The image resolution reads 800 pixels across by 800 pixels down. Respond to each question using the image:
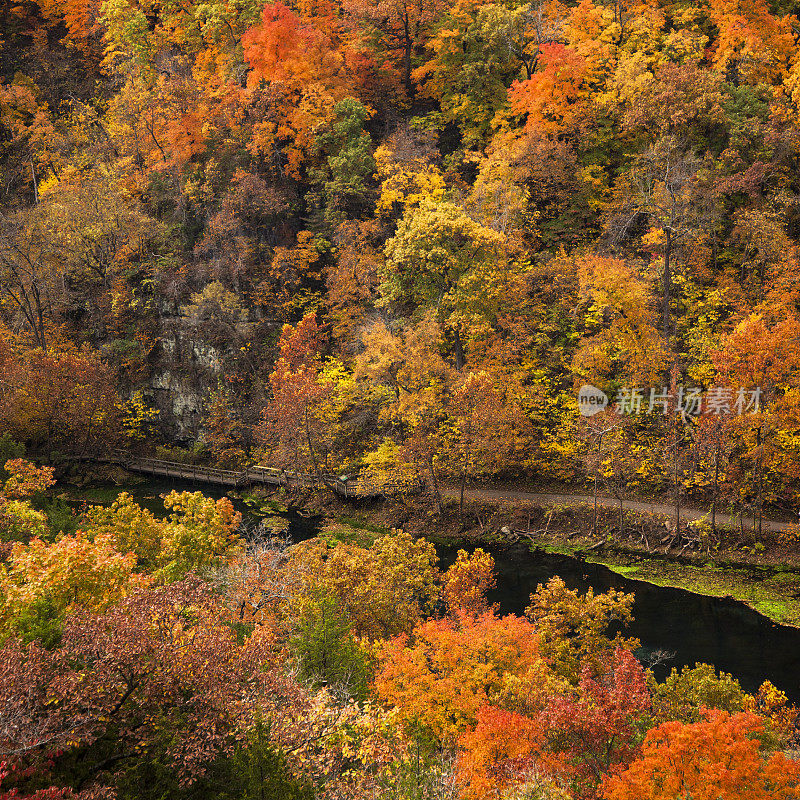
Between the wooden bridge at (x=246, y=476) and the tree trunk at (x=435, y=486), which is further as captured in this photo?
the wooden bridge at (x=246, y=476)

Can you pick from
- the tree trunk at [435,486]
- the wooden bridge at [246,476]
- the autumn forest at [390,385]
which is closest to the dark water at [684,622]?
the autumn forest at [390,385]

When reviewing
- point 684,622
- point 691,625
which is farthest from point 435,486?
point 691,625

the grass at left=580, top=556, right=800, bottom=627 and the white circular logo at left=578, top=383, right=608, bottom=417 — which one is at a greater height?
the white circular logo at left=578, top=383, right=608, bottom=417

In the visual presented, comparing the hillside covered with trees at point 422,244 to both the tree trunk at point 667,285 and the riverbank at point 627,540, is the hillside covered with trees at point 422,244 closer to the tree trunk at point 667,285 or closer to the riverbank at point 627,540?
the tree trunk at point 667,285

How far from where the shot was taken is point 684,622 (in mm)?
23469

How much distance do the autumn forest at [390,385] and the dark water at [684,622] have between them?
0.69 meters

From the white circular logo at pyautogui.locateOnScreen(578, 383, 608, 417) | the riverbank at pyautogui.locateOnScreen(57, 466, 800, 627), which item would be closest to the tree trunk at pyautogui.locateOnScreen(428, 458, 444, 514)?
the riverbank at pyautogui.locateOnScreen(57, 466, 800, 627)

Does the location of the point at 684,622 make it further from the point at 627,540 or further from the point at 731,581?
the point at 627,540

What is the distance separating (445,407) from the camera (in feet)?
107

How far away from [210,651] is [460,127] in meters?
43.2

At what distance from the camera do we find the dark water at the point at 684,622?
20.9m

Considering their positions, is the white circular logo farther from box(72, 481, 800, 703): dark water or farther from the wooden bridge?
the wooden bridge

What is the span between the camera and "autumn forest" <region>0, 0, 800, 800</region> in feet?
34.2

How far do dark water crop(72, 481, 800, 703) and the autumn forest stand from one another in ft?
2.28
